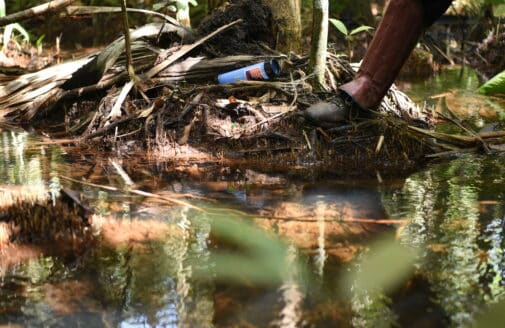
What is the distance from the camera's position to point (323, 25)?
467 centimetres

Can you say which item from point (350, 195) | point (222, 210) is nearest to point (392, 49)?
point (350, 195)

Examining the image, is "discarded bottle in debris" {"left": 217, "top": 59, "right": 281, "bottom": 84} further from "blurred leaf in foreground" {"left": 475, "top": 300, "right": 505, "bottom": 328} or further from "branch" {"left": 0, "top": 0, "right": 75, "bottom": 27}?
"blurred leaf in foreground" {"left": 475, "top": 300, "right": 505, "bottom": 328}

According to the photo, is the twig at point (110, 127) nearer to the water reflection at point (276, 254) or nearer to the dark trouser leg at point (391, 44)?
the water reflection at point (276, 254)

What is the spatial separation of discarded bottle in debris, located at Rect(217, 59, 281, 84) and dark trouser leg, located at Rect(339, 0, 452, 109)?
100cm

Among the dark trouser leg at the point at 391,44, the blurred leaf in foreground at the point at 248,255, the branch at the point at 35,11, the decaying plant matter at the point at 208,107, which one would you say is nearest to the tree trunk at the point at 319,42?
the decaying plant matter at the point at 208,107

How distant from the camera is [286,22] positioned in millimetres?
5660

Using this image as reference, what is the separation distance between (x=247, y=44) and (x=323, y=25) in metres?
1.11

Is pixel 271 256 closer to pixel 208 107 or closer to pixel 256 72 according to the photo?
pixel 208 107

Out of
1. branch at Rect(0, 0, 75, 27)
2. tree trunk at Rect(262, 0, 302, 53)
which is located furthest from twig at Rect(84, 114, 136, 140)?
tree trunk at Rect(262, 0, 302, 53)

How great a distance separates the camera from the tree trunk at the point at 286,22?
5.62m

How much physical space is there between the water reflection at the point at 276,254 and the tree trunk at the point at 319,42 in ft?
4.42

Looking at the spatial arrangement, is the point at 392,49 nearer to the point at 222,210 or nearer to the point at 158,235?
the point at 222,210

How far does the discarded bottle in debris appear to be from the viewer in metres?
5.01

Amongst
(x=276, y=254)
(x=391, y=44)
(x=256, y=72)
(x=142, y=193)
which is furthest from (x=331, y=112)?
(x=276, y=254)
